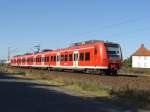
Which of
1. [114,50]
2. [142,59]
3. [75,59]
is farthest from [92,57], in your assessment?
[142,59]

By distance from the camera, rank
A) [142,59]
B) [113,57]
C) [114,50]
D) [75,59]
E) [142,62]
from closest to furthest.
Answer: [113,57] → [114,50] → [75,59] → [142,62] → [142,59]

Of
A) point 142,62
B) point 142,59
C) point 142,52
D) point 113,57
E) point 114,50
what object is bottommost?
point 113,57

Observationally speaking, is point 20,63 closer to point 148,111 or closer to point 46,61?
point 46,61

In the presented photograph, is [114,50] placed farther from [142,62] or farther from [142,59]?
[142,59]

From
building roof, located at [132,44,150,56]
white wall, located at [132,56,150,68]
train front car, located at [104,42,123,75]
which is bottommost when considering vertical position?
train front car, located at [104,42,123,75]

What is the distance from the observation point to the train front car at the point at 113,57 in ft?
127

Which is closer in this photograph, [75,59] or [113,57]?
[113,57]

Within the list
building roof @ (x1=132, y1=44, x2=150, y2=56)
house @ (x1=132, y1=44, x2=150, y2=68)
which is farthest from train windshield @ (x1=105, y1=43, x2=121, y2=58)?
building roof @ (x1=132, y1=44, x2=150, y2=56)

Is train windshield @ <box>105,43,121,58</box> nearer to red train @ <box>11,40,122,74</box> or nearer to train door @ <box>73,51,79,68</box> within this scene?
red train @ <box>11,40,122,74</box>

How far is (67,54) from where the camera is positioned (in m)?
50.2

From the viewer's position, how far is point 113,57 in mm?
39375

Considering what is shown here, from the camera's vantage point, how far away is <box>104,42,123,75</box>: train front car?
38.8 m

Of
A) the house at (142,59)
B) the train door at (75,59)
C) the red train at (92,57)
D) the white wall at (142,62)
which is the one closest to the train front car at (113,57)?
the red train at (92,57)

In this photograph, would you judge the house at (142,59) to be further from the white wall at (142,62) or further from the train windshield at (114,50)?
the train windshield at (114,50)
